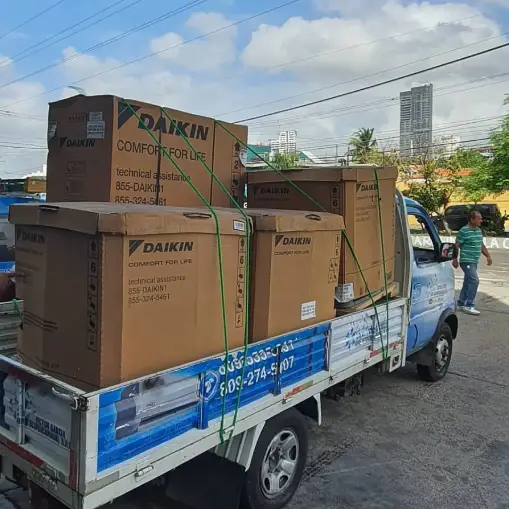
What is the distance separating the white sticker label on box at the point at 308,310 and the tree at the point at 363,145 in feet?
112

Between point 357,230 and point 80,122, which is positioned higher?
point 80,122

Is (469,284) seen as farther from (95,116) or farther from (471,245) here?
(95,116)

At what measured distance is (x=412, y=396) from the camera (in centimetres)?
533

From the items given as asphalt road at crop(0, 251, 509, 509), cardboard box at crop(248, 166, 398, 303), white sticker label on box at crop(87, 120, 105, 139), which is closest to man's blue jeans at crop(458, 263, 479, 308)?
asphalt road at crop(0, 251, 509, 509)

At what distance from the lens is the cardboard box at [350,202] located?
3.72m

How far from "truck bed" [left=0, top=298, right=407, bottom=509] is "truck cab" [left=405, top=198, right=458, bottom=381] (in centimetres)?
212

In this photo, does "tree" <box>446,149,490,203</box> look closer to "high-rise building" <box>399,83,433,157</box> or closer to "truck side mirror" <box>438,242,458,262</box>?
"high-rise building" <box>399,83,433,157</box>

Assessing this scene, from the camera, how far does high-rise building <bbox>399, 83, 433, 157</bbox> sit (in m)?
37.6

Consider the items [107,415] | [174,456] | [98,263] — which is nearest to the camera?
[107,415]

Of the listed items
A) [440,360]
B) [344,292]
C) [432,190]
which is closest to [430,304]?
[440,360]

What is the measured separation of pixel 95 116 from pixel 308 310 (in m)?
1.75

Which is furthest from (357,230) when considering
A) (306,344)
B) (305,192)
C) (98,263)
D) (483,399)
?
(483,399)

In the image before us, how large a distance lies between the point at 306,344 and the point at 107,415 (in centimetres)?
139

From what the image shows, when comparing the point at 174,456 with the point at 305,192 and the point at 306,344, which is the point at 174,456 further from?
the point at 305,192
